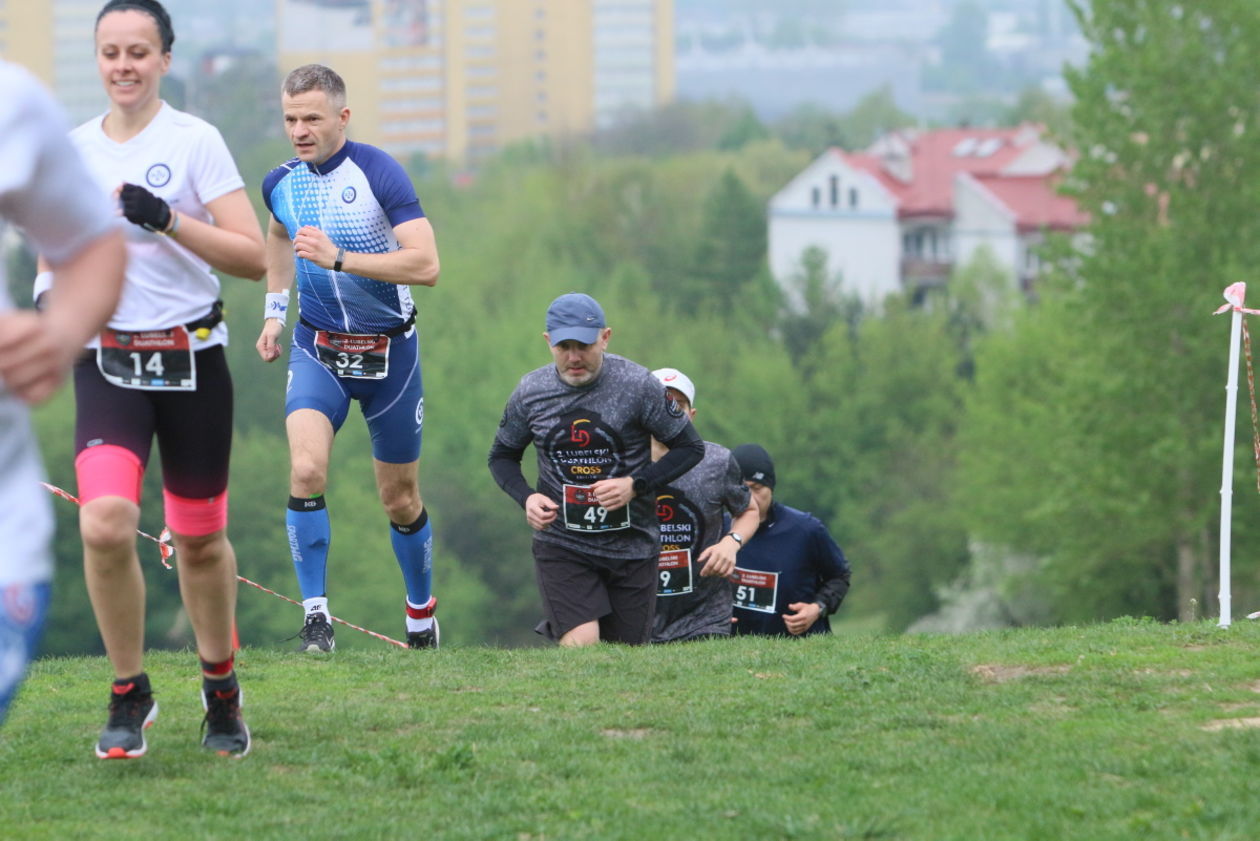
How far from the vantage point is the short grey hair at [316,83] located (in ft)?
25.8

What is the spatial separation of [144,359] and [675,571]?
4464 millimetres

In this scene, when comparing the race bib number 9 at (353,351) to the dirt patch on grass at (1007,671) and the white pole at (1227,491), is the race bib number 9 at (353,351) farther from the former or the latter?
the white pole at (1227,491)

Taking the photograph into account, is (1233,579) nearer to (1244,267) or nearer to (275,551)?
(1244,267)

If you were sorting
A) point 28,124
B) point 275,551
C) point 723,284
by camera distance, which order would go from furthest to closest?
point 723,284, point 275,551, point 28,124

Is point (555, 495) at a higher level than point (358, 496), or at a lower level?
higher

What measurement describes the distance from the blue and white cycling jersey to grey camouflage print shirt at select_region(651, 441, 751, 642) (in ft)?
6.38

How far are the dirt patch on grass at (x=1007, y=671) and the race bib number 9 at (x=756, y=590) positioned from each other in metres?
2.85

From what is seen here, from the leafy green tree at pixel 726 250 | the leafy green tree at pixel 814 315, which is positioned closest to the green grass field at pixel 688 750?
the leafy green tree at pixel 814 315

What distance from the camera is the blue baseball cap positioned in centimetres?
834

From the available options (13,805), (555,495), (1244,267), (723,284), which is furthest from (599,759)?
(723,284)

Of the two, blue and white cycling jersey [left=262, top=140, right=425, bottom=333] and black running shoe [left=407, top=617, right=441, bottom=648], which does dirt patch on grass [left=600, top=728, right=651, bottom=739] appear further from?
black running shoe [left=407, top=617, right=441, bottom=648]

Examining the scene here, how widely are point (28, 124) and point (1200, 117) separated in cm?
3706

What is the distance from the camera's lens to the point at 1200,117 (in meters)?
37.7

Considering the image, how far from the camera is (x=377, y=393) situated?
27.6 ft
